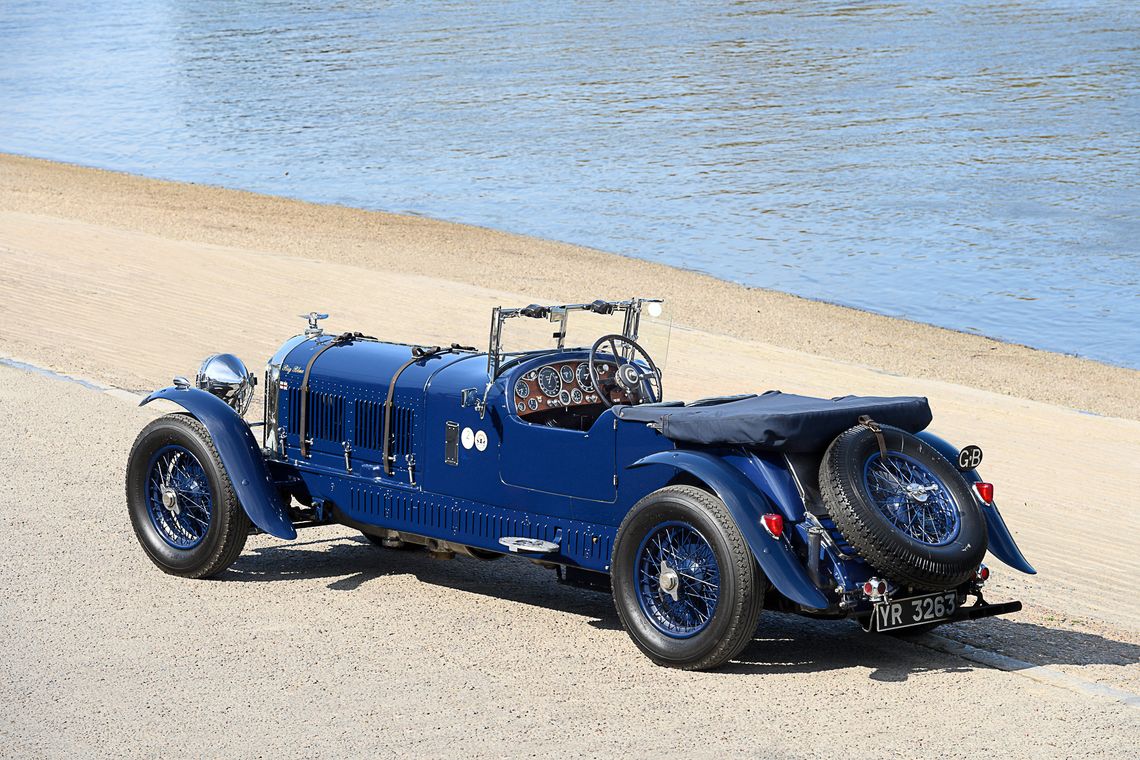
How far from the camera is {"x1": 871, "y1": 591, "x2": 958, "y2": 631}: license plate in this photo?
654 cm

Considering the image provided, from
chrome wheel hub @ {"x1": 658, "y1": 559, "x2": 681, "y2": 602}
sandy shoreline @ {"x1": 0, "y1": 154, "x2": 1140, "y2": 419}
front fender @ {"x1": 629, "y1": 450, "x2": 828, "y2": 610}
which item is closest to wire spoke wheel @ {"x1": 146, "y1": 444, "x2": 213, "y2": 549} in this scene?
chrome wheel hub @ {"x1": 658, "y1": 559, "x2": 681, "y2": 602}

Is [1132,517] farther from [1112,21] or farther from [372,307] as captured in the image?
[1112,21]

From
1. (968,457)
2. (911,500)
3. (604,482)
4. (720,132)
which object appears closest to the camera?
(911,500)

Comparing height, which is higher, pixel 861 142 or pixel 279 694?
pixel 861 142

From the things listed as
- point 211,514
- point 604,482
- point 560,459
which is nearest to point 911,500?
point 604,482

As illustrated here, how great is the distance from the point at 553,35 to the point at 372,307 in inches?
1975

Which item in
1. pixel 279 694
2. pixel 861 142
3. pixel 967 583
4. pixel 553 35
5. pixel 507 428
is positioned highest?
pixel 553 35

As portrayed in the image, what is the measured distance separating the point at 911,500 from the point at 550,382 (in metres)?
2.06

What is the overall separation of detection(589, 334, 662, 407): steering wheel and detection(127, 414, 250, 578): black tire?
217cm

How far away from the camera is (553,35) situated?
2625 inches

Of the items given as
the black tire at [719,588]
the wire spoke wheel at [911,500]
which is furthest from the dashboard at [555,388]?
the wire spoke wheel at [911,500]

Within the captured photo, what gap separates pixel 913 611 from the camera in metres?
6.68

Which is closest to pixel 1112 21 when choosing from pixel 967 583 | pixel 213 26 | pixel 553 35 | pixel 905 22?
pixel 905 22

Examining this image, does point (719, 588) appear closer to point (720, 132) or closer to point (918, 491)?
point (918, 491)
